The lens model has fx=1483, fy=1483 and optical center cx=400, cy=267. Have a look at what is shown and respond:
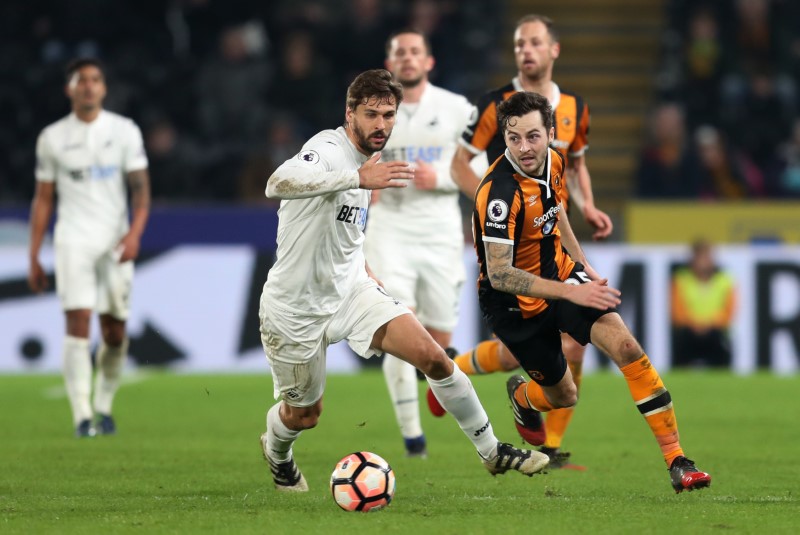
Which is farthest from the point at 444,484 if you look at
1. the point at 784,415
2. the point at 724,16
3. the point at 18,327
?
the point at 724,16

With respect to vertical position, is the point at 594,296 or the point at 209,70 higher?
the point at 209,70

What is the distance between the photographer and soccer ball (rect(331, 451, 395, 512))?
6684 millimetres

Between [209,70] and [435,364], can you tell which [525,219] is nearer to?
[435,364]

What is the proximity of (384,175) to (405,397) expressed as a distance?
294 centimetres

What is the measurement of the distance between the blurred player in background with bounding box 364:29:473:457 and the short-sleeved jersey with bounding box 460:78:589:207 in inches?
30.4

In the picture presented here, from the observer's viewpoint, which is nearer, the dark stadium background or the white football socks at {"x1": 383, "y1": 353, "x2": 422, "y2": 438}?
the white football socks at {"x1": 383, "y1": 353, "x2": 422, "y2": 438}

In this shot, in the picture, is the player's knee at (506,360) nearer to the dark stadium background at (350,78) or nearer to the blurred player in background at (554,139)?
the blurred player in background at (554,139)

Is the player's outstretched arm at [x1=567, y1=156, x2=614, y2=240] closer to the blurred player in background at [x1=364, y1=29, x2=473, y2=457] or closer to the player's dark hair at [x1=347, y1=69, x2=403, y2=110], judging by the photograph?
the blurred player in background at [x1=364, y1=29, x2=473, y2=457]

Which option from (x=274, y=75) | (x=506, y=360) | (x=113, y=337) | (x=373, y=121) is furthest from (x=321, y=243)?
(x=274, y=75)

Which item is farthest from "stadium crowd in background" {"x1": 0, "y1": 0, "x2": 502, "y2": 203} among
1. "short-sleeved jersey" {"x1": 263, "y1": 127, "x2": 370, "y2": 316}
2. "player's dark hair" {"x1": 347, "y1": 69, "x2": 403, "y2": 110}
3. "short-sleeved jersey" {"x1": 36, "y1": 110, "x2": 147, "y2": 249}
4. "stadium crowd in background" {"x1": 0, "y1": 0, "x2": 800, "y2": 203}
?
"player's dark hair" {"x1": 347, "y1": 69, "x2": 403, "y2": 110}

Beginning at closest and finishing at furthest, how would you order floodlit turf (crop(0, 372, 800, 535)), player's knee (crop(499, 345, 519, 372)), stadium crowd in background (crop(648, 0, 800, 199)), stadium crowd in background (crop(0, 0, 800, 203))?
floodlit turf (crop(0, 372, 800, 535)) → player's knee (crop(499, 345, 519, 372)) → stadium crowd in background (crop(648, 0, 800, 199)) → stadium crowd in background (crop(0, 0, 800, 203))

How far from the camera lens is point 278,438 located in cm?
741

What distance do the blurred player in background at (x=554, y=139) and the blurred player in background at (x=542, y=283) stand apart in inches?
36.3

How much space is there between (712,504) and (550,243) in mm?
1504
